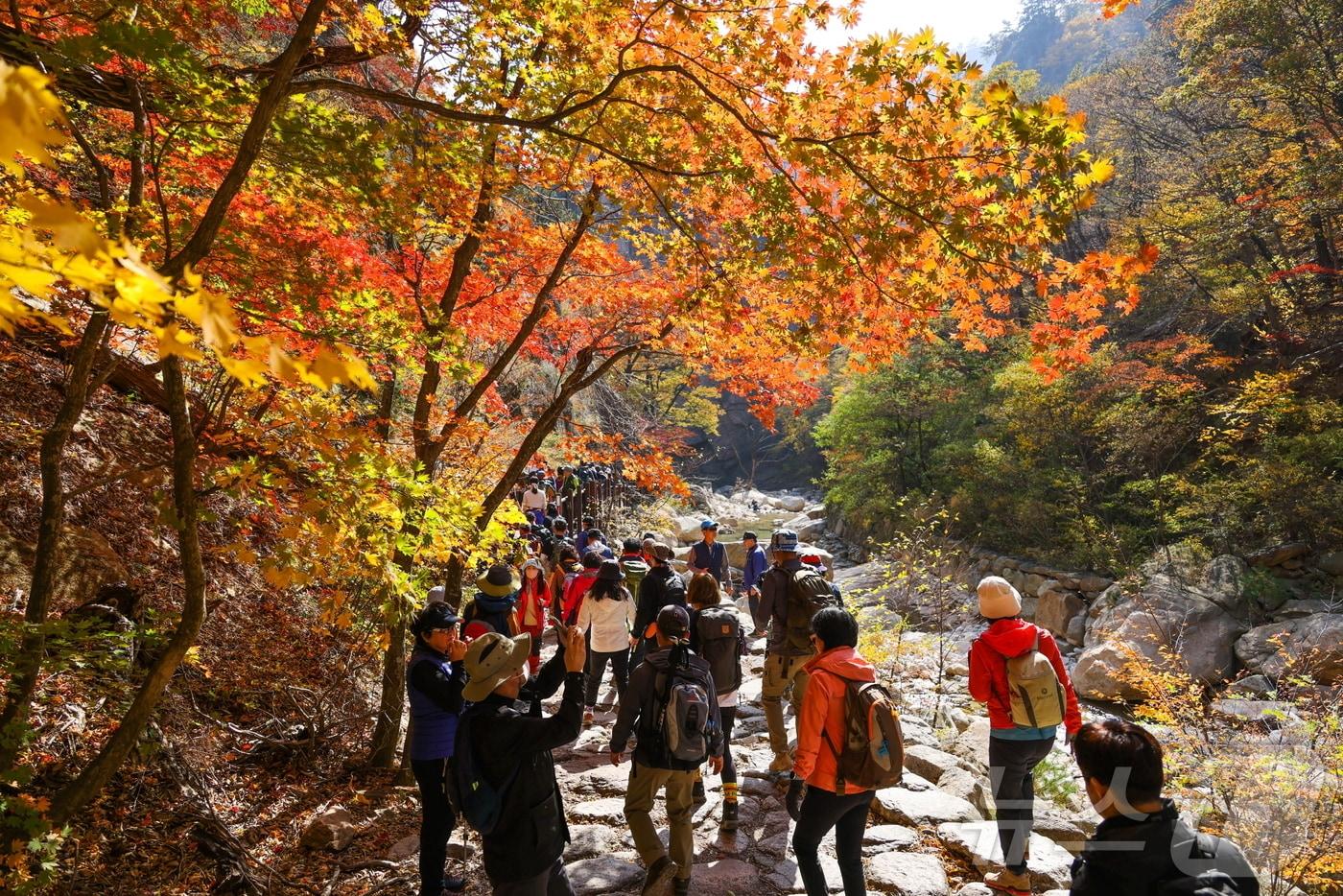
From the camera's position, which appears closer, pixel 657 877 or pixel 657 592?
pixel 657 877

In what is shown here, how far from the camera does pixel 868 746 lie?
2.79 metres

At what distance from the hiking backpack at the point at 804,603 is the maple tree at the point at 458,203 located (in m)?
1.67

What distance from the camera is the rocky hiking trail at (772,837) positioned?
3746 millimetres

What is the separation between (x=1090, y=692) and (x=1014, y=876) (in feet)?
28.7

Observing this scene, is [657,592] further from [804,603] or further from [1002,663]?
[1002,663]

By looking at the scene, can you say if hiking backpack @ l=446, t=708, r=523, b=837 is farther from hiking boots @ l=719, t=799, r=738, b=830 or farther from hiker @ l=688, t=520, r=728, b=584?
hiker @ l=688, t=520, r=728, b=584

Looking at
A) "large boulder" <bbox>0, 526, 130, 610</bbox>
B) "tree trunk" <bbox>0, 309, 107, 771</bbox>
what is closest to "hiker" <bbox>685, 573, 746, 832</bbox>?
"tree trunk" <bbox>0, 309, 107, 771</bbox>

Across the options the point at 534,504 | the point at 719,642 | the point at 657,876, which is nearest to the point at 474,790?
the point at 657,876

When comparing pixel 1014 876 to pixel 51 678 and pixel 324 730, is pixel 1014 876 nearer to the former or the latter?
pixel 324 730

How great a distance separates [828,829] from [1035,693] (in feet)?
4.19

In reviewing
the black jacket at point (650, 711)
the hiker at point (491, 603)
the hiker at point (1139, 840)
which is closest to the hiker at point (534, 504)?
the hiker at point (491, 603)

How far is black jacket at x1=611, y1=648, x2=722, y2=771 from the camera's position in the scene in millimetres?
3338

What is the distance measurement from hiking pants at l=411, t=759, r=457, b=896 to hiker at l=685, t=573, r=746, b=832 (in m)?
1.66

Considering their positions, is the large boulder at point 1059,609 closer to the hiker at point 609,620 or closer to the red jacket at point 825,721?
the hiker at point 609,620
